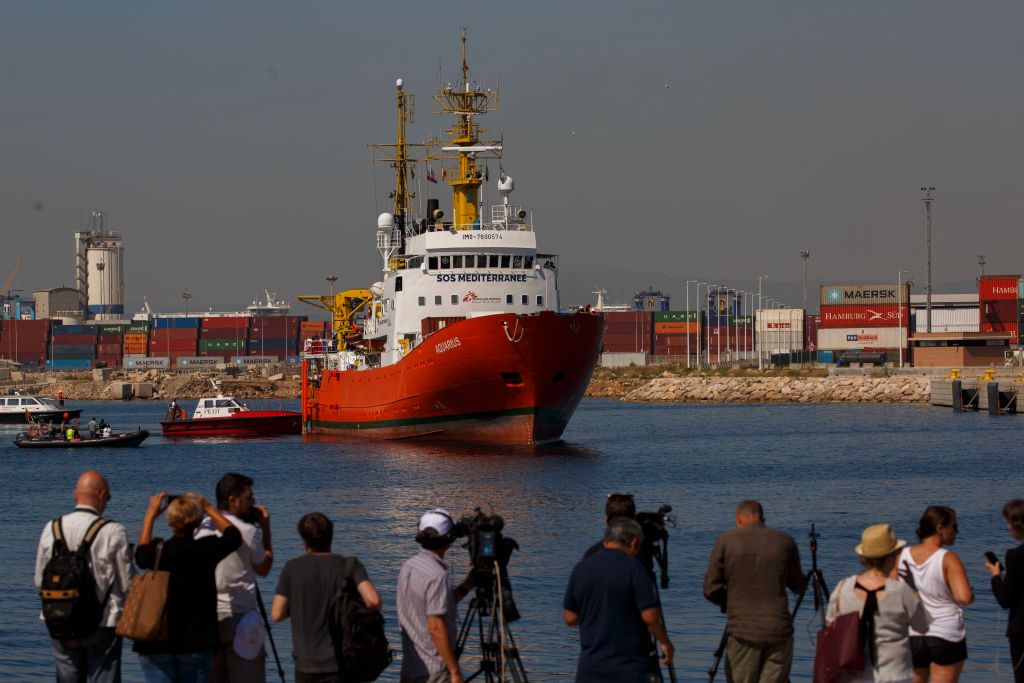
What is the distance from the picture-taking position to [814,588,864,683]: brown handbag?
7406 millimetres

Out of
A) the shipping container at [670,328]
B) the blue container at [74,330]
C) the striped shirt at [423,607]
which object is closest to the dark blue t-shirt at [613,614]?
the striped shirt at [423,607]

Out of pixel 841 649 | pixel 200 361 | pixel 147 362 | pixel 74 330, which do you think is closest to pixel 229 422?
pixel 841 649

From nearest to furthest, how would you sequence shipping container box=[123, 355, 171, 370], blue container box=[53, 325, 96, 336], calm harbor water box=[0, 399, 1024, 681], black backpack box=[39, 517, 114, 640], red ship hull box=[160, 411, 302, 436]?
black backpack box=[39, 517, 114, 640] → calm harbor water box=[0, 399, 1024, 681] → red ship hull box=[160, 411, 302, 436] → shipping container box=[123, 355, 171, 370] → blue container box=[53, 325, 96, 336]

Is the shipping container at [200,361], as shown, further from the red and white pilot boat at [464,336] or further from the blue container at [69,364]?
the red and white pilot boat at [464,336]

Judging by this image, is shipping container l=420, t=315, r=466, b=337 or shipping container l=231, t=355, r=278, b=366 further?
shipping container l=231, t=355, r=278, b=366

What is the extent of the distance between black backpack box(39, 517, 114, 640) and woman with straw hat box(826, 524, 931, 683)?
397 cm

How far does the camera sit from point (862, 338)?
122438mm

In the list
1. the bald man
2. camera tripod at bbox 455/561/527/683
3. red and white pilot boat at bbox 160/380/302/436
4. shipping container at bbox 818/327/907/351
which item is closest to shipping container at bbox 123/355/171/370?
shipping container at bbox 818/327/907/351

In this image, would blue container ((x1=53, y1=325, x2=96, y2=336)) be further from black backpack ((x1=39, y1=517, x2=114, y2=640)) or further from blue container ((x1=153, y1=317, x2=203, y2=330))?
black backpack ((x1=39, y1=517, x2=114, y2=640))

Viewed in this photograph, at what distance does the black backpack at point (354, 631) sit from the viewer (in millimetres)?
7434

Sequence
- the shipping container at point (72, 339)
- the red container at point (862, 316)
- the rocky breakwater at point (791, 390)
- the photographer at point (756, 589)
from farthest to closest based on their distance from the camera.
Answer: the shipping container at point (72, 339) → the red container at point (862, 316) → the rocky breakwater at point (791, 390) → the photographer at point (756, 589)

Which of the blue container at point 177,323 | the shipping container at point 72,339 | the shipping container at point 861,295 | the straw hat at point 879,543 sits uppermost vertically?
the blue container at point 177,323

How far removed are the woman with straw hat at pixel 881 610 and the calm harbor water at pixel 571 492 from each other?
5206 mm

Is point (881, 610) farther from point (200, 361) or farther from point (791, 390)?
point (200, 361)
